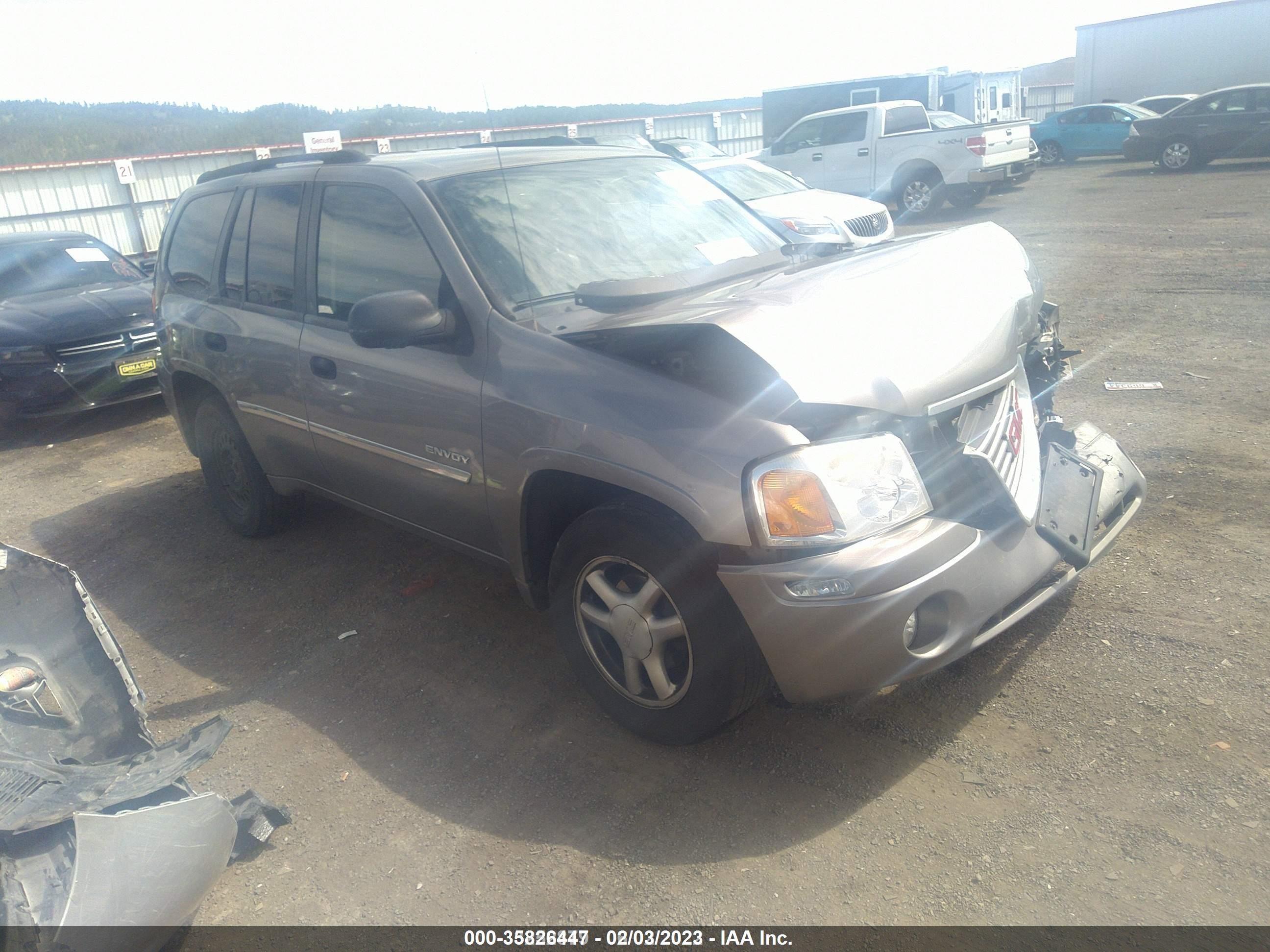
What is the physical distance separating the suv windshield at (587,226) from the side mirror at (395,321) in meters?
0.29

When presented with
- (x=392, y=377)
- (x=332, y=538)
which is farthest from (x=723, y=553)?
(x=332, y=538)

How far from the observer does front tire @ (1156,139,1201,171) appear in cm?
1962

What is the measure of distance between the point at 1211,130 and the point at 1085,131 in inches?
198

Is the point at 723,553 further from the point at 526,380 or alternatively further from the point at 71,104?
the point at 71,104

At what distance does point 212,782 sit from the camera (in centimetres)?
325

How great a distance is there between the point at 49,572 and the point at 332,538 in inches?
82.2

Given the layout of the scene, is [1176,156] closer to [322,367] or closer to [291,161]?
[291,161]

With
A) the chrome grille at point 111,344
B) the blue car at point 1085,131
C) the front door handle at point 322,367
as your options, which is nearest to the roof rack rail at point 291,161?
the front door handle at point 322,367

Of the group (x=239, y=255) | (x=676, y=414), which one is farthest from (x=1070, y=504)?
(x=239, y=255)

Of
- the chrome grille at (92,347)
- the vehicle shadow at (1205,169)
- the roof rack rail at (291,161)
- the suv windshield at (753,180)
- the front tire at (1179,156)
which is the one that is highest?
the roof rack rail at (291,161)

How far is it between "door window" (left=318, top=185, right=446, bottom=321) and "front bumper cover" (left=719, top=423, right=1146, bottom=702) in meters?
1.70

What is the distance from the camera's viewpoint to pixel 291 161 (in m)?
4.48

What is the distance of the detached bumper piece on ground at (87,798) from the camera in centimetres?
219

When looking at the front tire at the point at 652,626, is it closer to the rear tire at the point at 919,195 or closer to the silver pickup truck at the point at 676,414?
the silver pickup truck at the point at 676,414
